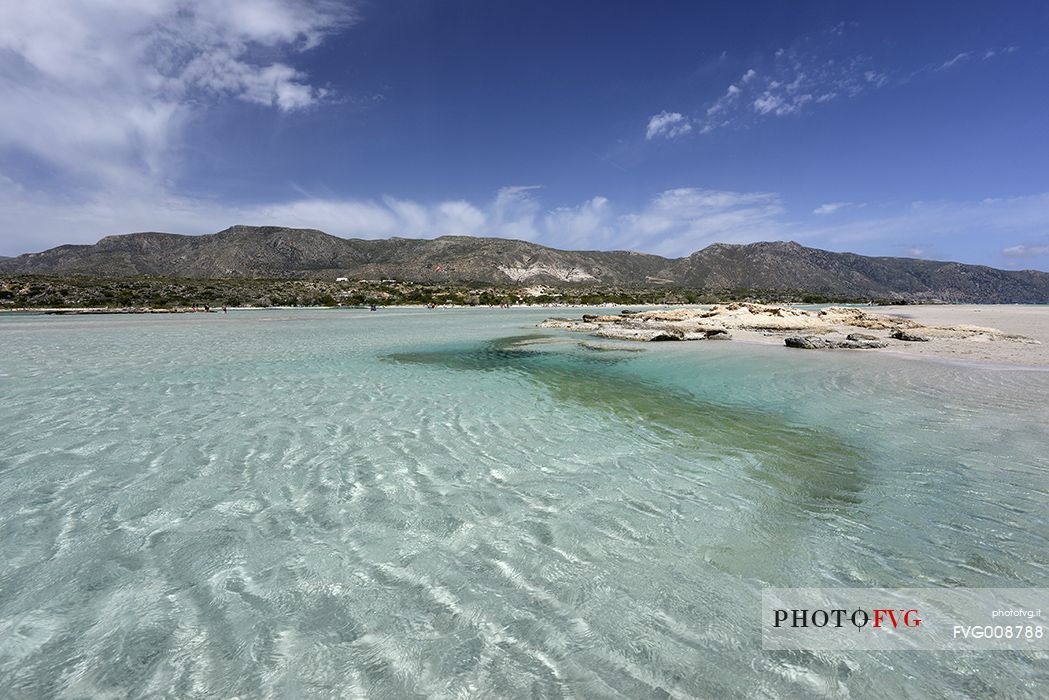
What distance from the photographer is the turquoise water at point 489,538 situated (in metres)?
3.16

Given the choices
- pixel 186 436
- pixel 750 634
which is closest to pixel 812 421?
pixel 750 634

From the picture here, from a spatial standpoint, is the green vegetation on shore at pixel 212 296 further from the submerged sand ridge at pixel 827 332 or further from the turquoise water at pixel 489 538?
the turquoise water at pixel 489 538

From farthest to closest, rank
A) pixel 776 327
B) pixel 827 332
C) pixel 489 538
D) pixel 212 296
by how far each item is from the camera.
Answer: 1. pixel 212 296
2. pixel 776 327
3. pixel 827 332
4. pixel 489 538

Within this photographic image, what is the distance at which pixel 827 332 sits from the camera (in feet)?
100

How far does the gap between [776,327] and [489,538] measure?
3330 centimetres

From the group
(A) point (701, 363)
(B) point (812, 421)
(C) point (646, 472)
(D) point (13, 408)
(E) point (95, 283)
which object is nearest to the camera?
(C) point (646, 472)

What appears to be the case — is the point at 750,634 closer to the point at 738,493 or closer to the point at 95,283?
the point at 738,493

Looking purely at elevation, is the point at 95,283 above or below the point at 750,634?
above

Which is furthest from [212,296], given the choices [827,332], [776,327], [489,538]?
[489,538]

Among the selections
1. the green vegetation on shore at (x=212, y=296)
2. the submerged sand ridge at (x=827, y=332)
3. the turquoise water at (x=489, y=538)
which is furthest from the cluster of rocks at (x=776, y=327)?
the green vegetation on shore at (x=212, y=296)

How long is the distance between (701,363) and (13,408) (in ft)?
67.8

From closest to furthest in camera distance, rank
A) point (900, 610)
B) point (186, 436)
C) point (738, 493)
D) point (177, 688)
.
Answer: point (177, 688) → point (900, 610) → point (738, 493) → point (186, 436)

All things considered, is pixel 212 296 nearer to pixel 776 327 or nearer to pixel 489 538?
pixel 776 327

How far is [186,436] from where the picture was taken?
8352 millimetres
